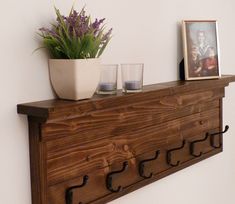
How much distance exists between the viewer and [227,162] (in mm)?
1557

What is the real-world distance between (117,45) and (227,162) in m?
0.80

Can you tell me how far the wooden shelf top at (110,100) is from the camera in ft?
2.45

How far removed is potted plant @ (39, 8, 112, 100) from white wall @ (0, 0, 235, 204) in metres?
0.03

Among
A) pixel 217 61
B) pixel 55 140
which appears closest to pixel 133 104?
pixel 55 140

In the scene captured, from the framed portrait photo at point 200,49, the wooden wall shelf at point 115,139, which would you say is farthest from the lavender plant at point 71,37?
the framed portrait photo at point 200,49

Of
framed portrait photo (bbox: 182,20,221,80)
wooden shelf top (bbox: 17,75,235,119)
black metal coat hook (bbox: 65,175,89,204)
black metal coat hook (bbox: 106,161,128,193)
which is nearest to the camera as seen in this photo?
wooden shelf top (bbox: 17,75,235,119)

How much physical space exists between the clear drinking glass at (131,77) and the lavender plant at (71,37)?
172 mm

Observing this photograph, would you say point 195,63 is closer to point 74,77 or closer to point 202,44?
point 202,44

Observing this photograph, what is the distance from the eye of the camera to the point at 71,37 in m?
0.80

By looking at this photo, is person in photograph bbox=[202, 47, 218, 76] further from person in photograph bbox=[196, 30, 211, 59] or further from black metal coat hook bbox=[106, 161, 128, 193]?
black metal coat hook bbox=[106, 161, 128, 193]

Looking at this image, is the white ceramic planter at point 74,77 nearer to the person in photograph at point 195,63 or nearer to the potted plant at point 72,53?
the potted plant at point 72,53

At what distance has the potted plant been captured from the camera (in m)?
0.80

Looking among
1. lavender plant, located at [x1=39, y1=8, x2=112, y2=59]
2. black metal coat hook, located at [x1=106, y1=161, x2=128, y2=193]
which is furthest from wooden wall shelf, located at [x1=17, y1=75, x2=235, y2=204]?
lavender plant, located at [x1=39, y1=8, x2=112, y2=59]

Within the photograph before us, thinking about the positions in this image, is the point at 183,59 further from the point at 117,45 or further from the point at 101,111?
the point at 101,111
